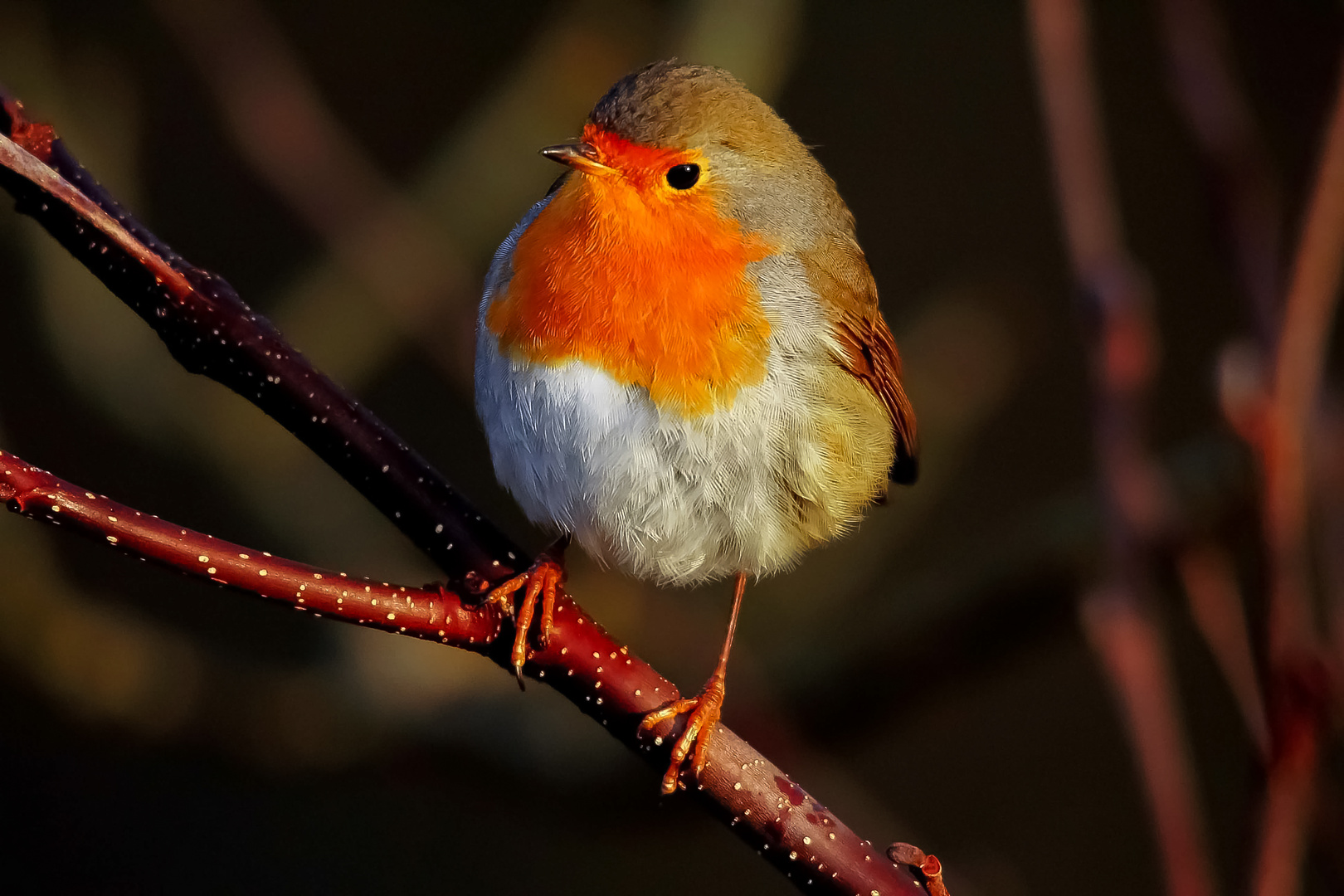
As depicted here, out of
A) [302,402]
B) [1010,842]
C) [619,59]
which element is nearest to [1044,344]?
[1010,842]

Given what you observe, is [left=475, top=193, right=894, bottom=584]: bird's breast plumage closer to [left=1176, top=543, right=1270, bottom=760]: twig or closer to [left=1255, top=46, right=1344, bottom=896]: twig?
A: [left=1176, top=543, right=1270, bottom=760]: twig

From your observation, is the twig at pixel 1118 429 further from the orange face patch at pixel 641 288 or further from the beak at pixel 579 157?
the beak at pixel 579 157

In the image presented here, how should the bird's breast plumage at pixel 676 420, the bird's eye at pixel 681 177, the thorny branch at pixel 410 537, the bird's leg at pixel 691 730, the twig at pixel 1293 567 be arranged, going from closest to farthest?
the twig at pixel 1293 567, the thorny branch at pixel 410 537, the bird's leg at pixel 691 730, the bird's breast plumage at pixel 676 420, the bird's eye at pixel 681 177

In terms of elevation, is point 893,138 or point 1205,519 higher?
point 893,138

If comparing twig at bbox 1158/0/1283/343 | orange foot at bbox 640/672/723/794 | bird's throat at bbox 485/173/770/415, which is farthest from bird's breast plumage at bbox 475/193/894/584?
twig at bbox 1158/0/1283/343

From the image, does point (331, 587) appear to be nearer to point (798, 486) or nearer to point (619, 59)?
point (798, 486)

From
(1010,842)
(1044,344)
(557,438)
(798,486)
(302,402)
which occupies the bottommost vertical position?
(1010,842)

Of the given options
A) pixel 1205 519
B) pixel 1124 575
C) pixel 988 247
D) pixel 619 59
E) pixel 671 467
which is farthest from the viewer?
pixel 988 247

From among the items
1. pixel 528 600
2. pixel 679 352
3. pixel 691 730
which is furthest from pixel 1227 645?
pixel 679 352

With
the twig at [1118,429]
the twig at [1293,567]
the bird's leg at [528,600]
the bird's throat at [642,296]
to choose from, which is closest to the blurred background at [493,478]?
the bird's throat at [642,296]
